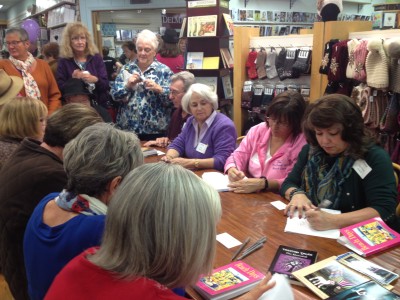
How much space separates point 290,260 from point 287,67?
351cm

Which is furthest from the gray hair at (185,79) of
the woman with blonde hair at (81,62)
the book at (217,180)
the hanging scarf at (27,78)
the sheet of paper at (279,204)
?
the sheet of paper at (279,204)

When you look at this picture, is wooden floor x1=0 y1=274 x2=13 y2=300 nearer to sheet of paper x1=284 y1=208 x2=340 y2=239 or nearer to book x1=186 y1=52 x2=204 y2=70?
sheet of paper x1=284 y1=208 x2=340 y2=239

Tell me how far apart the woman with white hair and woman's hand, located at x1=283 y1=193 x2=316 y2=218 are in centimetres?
190

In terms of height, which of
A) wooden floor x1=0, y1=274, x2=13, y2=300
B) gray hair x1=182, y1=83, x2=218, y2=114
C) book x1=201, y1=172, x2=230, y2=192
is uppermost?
gray hair x1=182, y1=83, x2=218, y2=114

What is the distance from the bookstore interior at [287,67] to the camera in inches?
53.6

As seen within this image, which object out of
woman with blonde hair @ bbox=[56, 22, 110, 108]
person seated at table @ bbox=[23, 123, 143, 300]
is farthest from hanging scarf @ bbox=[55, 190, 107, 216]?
woman with blonde hair @ bbox=[56, 22, 110, 108]

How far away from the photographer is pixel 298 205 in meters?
1.89

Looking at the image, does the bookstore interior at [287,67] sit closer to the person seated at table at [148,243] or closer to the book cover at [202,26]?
the book cover at [202,26]

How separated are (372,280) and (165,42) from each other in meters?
4.41

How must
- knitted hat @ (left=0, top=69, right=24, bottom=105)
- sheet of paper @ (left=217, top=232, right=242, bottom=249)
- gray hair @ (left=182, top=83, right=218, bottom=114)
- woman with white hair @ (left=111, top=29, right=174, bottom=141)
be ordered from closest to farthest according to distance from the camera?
sheet of paper @ (left=217, top=232, right=242, bottom=249) < knitted hat @ (left=0, top=69, right=24, bottom=105) < gray hair @ (left=182, top=83, right=218, bottom=114) < woman with white hair @ (left=111, top=29, right=174, bottom=141)

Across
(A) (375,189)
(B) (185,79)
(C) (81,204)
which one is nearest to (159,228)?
(C) (81,204)

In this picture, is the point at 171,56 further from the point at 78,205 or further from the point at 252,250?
the point at 78,205

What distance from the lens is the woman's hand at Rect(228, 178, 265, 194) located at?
2.22m

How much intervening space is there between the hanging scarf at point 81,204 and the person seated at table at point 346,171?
0.99 meters
